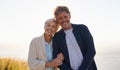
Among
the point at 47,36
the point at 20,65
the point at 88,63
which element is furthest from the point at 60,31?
the point at 20,65

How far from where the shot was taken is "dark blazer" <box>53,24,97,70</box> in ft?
19.3

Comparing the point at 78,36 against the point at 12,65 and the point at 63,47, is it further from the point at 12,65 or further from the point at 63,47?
the point at 12,65

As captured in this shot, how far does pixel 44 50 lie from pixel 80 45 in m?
0.54

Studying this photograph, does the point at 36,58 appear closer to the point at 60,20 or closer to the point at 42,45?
the point at 42,45

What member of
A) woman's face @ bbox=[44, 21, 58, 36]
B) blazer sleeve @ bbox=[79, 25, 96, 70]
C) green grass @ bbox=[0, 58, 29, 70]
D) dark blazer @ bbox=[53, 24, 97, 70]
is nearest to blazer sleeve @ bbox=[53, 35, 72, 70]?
dark blazer @ bbox=[53, 24, 97, 70]

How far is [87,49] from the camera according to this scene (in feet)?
19.5

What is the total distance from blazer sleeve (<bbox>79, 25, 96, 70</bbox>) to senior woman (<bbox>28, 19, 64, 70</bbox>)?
339 mm

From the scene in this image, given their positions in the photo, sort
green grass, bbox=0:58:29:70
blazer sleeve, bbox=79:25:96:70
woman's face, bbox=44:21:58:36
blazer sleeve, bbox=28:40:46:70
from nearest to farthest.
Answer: blazer sleeve, bbox=79:25:96:70, woman's face, bbox=44:21:58:36, blazer sleeve, bbox=28:40:46:70, green grass, bbox=0:58:29:70

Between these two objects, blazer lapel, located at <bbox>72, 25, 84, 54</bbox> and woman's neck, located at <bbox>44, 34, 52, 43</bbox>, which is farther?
woman's neck, located at <bbox>44, 34, 52, 43</bbox>

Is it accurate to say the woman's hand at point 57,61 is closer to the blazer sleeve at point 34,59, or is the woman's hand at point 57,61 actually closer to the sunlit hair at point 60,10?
the blazer sleeve at point 34,59

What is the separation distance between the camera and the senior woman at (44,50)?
5.95 m

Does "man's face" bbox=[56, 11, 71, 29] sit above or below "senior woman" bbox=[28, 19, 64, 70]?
above

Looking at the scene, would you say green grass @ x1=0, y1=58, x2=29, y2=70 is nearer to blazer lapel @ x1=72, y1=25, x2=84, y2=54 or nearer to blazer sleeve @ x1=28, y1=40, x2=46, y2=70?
blazer sleeve @ x1=28, y1=40, x2=46, y2=70

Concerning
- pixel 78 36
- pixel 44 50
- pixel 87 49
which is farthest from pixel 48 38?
pixel 87 49
